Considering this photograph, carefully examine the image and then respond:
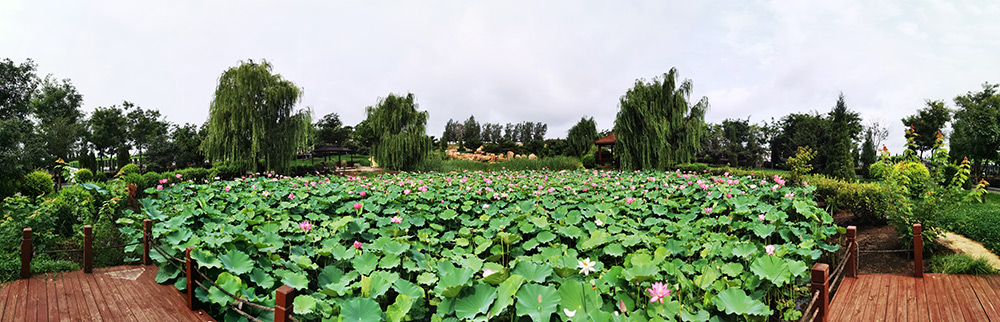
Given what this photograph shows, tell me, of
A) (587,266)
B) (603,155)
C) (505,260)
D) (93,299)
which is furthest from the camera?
(603,155)

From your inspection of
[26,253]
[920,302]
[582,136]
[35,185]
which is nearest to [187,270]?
[26,253]

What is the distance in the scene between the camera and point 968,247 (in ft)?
16.3

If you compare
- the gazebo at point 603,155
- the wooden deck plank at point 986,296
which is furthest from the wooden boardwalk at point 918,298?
the gazebo at point 603,155

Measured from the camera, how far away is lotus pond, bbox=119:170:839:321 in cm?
238

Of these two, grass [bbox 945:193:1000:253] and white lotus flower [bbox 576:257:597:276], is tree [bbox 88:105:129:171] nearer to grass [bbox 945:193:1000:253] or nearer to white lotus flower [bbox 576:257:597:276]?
white lotus flower [bbox 576:257:597:276]

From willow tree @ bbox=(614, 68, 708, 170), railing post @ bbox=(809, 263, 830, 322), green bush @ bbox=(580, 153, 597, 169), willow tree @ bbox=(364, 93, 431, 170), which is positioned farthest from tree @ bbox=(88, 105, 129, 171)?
railing post @ bbox=(809, 263, 830, 322)

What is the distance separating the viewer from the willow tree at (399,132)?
1505 centimetres

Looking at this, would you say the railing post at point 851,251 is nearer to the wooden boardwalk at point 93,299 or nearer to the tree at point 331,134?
the wooden boardwalk at point 93,299

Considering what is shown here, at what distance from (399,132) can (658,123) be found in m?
9.35

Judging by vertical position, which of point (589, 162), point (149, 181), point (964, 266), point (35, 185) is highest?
point (589, 162)

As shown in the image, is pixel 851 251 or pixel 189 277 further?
pixel 851 251

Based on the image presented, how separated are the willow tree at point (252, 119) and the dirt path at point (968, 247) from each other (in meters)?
15.3

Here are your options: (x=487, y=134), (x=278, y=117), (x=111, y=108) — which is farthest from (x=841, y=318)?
(x=487, y=134)

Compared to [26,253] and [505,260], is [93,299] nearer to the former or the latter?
[26,253]
